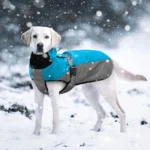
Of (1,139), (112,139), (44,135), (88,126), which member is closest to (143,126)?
(88,126)

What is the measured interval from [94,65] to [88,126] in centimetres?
117

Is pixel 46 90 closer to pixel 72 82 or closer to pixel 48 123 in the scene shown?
pixel 72 82

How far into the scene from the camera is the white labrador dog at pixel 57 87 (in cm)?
549

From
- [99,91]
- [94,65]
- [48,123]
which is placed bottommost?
[48,123]

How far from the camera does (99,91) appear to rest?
6066 mm

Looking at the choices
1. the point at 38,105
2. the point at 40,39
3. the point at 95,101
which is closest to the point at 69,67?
the point at 40,39

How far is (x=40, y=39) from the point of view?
5465mm

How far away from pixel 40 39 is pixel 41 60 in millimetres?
293

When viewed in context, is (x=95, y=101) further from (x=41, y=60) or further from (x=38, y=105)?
(x=41, y=60)

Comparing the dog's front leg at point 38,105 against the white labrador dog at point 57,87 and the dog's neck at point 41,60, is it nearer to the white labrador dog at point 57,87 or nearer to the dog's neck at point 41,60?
the white labrador dog at point 57,87

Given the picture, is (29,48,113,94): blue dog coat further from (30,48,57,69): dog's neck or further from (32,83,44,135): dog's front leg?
(32,83,44,135): dog's front leg

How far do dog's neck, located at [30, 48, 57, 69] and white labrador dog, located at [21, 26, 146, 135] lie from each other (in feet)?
0.19

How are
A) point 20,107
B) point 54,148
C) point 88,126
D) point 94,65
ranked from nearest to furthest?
point 54,148 → point 94,65 → point 88,126 → point 20,107

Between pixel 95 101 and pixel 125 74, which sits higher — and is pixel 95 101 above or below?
below
